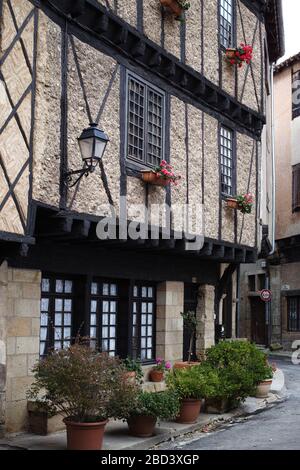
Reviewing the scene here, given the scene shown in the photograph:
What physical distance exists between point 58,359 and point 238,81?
317 inches

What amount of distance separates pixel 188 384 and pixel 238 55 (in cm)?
679

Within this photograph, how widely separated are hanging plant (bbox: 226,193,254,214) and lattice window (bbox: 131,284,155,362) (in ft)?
7.55

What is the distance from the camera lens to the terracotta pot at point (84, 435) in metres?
7.47

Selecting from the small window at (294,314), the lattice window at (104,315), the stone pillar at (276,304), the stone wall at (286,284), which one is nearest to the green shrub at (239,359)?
the lattice window at (104,315)

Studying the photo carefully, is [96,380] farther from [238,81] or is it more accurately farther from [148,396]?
[238,81]

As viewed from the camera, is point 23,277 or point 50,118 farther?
point 23,277

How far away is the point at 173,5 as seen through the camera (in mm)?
10711

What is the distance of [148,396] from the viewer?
28.2ft

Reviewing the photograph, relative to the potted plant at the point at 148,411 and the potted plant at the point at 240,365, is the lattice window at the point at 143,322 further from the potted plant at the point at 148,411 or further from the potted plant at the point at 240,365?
the potted plant at the point at 148,411

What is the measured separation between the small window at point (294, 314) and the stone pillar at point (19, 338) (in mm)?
16258

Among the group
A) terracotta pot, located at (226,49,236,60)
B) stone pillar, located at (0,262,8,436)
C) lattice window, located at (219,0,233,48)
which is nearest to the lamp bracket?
stone pillar, located at (0,262,8,436)

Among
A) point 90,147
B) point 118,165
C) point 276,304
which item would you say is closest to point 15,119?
point 90,147

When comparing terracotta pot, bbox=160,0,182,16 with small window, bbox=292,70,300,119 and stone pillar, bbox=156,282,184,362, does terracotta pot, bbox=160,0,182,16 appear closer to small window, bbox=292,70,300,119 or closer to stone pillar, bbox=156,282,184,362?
stone pillar, bbox=156,282,184,362
